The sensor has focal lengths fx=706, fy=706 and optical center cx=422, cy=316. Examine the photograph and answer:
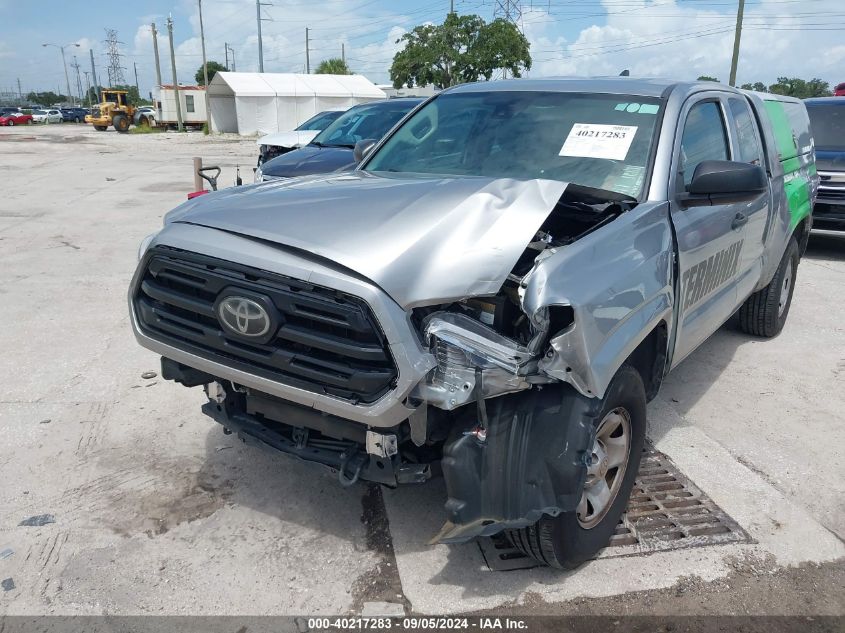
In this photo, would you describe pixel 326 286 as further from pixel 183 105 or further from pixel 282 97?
pixel 183 105

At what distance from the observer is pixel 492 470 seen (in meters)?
2.48

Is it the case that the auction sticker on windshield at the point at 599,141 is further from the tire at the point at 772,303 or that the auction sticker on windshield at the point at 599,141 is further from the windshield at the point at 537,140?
the tire at the point at 772,303

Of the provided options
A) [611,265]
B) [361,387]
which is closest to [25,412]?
[361,387]

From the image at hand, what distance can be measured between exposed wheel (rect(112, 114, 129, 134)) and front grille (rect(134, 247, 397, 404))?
50.3 metres

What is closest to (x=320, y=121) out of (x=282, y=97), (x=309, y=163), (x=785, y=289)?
(x=309, y=163)

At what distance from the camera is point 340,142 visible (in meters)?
9.30

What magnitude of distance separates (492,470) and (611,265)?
896 millimetres

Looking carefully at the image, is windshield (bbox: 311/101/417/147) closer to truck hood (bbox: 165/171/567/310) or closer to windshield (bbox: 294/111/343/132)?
windshield (bbox: 294/111/343/132)

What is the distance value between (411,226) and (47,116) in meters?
74.2

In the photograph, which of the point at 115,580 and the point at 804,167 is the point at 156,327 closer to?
the point at 115,580

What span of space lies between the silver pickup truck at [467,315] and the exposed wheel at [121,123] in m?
50.0

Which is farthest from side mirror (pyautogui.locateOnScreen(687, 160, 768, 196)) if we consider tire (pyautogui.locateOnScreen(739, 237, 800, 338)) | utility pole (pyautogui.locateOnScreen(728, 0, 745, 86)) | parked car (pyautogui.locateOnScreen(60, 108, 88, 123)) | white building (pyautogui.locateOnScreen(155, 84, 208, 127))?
parked car (pyautogui.locateOnScreen(60, 108, 88, 123))

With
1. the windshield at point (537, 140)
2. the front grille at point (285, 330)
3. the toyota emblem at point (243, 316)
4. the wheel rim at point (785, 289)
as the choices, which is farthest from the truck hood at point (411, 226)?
the wheel rim at point (785, 289)

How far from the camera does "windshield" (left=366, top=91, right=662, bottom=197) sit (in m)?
3.48
